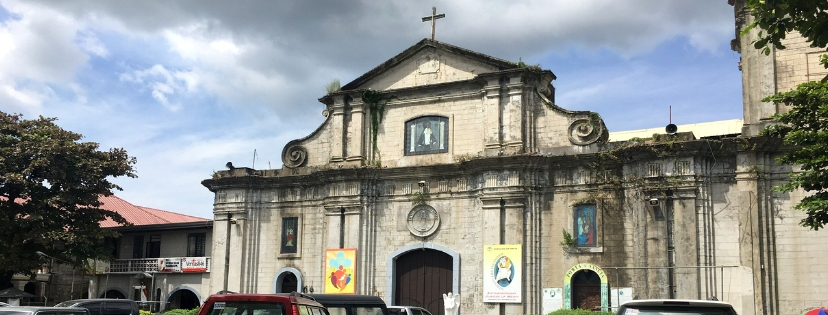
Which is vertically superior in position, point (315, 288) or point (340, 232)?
point (340, 232)

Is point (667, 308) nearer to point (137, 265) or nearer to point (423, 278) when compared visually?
point (423, 278)

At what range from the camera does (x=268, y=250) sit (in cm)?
3055

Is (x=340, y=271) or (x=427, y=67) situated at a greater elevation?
(x=427, y=67)

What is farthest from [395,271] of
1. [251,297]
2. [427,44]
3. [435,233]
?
[251,297]

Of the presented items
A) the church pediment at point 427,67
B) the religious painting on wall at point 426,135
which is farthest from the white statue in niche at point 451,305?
the church pediment at point 427,67

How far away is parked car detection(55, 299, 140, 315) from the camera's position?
22.3 metres

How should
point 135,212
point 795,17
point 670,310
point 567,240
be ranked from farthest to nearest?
point 135,212
point 567,240
point 795,17
point 670,310

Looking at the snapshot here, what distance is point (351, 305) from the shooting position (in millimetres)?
15438

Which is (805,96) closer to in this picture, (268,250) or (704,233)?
(704,233)

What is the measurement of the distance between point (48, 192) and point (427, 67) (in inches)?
619

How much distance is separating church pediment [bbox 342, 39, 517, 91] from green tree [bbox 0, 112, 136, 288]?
36.1 ft

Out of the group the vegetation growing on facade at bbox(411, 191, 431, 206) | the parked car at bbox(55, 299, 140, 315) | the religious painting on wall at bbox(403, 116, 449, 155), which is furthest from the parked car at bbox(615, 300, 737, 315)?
the religious painting on wall at bbox(403, 116, 449, 155)

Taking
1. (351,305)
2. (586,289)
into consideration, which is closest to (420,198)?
(586,289)

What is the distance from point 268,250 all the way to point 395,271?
5.29 meters
